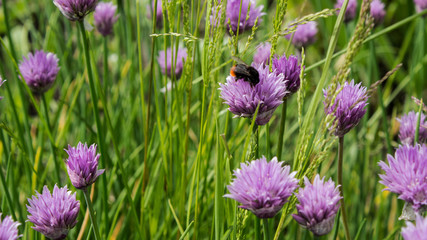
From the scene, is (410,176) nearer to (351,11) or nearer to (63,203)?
(63,203)

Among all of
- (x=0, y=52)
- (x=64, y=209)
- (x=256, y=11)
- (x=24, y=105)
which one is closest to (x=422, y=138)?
(x=256, y=11)

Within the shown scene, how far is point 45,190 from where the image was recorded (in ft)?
2.64

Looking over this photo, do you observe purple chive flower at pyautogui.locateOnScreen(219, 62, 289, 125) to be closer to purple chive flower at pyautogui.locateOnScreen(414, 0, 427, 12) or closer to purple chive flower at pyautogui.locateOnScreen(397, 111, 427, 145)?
purple chive flower at pyautogui.locateOnScreen(397, 111, 427, 145)

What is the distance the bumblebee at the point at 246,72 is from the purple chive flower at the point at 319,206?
0.21 meters

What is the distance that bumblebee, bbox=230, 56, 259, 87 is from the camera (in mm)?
828

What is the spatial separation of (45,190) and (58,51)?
1.33 meters

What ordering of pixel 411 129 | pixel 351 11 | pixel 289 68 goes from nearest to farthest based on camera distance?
pixel 289 68, pixel 411 129, pixel 351 11

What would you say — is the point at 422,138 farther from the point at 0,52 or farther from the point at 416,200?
the point at 0,52

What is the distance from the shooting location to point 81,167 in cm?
82

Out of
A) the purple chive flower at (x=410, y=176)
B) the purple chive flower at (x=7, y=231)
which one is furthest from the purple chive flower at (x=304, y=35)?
the purple chive flower at (x=7, y=231)

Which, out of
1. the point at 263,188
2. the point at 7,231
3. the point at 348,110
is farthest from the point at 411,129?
the point at 7,231

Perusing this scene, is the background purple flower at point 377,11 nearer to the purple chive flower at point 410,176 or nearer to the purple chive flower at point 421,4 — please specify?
the purple chive flower at point 421,4

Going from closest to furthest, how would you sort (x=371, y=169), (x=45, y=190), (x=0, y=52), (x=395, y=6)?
(x=45, y=190) → (x=371, y=169) → (x=395, y=6) → (x=0, y=52)

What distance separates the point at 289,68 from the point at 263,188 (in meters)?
0.29
